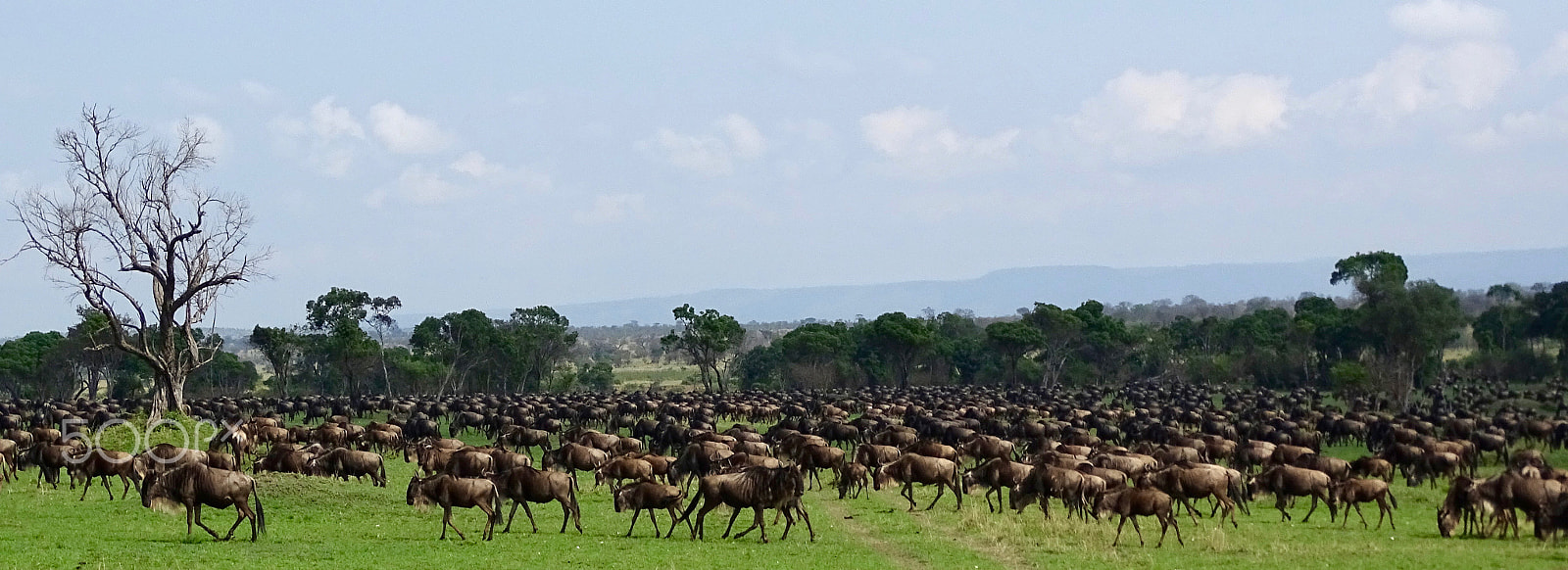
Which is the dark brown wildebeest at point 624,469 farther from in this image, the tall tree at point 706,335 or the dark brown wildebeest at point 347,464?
the tall tree at point 706,335

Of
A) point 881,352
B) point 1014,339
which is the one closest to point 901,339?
point 881,352

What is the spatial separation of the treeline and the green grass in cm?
5418

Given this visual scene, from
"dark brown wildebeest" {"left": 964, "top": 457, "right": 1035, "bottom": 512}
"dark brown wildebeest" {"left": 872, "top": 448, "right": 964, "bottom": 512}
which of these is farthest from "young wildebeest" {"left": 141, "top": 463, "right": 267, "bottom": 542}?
"dark brown wildebeest" {"left": 964, "top": 457, "right": 1035, "bottom": 512}

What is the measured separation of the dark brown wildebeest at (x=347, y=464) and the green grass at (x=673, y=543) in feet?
13.7

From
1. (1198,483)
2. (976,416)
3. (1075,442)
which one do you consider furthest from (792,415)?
(1198,483)

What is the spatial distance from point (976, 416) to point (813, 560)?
109ft

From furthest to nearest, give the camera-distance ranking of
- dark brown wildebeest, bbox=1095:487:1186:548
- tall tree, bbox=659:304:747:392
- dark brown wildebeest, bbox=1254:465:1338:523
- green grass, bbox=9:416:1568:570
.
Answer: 1. tall tree, bbox=659:304:747:392
2. dark brown wildebeest, bbox=1254:465:1338:523
3. dark brown wildebeest, bbox=1095:487:1186:548
4. green grass, bbox=9:416:1568:570

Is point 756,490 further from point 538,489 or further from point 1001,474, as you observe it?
point 1001,474

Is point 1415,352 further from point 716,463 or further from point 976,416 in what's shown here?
point 716,463

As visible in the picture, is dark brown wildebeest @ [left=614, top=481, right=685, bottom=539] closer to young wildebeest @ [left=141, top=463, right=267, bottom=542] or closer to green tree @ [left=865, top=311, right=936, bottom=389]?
young wildebeest @ [left=141, top=463, right=267, bottom=542]

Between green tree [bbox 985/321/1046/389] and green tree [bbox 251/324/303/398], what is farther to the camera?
green tree [bbox 985/321/1046/389]

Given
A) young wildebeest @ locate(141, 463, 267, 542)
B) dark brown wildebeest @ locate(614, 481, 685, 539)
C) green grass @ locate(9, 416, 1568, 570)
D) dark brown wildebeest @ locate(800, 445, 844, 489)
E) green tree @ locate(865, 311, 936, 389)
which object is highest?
green tree @ locate(865, 311, 936, 389)

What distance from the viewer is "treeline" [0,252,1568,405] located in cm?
8281

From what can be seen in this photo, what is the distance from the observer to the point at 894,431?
4009 cm
